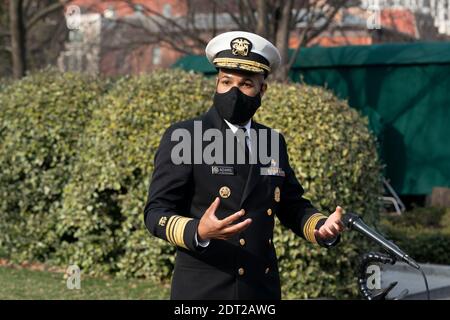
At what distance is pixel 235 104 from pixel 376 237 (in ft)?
3.00

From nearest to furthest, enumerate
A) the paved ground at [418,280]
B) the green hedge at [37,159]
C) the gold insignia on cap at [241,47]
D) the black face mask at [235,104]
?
the black face mask at [235,104] < the gold insignia on cap at [241,47] < the paved ground at [418,280] < the green hedge at [37,159]

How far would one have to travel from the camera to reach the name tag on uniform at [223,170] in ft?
15.2

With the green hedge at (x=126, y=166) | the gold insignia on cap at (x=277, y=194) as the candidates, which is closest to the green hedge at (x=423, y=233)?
the green hedge at (x=126, y=166)

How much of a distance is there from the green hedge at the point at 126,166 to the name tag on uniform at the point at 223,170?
4.80m

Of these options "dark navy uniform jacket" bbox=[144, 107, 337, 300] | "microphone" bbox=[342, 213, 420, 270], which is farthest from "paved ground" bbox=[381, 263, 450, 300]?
"microphone" bbox=[342, 213, 420, 270]

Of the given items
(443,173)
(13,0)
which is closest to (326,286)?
(443,173)

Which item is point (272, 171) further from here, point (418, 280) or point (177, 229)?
point (418, 280)

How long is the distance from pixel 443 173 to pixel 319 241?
13773mm

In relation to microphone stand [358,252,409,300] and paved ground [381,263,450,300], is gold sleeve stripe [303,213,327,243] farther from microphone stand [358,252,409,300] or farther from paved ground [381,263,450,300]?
paved ground [381,263,450,300]

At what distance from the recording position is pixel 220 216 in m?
4.66

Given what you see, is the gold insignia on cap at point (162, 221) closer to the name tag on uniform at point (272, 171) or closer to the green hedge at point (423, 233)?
the name tag on uniform at point (272, 171)

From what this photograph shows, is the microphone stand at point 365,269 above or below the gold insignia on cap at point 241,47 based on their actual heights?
below

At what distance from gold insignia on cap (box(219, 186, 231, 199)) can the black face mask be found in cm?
31

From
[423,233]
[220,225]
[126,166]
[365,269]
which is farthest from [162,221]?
[423,233]
